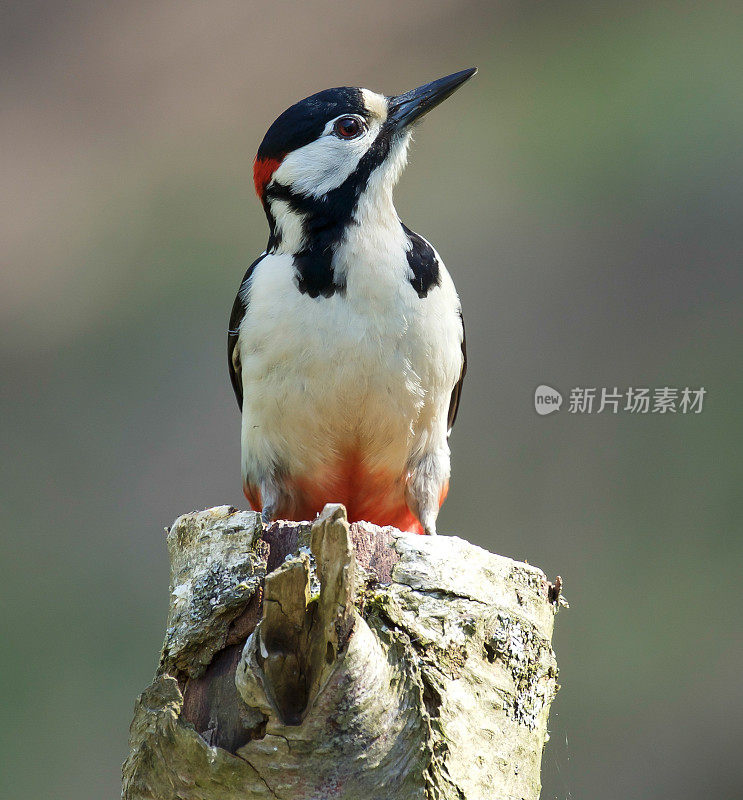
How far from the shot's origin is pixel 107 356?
9.45 m

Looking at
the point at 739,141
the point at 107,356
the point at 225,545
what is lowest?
the point at 107,356

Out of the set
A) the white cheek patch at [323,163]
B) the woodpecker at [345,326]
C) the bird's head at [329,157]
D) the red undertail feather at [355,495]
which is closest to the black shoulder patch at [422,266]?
the woodpecker at [345,326]

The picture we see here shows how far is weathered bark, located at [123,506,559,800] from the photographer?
2.59 meters

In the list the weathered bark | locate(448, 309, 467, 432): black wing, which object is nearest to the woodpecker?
locate(448, 309, 467, 432): black wing

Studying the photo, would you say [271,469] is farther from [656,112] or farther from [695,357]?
[656,112]

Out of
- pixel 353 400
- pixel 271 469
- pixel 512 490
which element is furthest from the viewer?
pixel 512 490

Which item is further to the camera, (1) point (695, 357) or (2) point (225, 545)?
(1) point (695, 357)

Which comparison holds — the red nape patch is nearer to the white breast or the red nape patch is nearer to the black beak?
the white breast

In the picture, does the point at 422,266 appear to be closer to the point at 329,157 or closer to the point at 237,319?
the point at 329,157

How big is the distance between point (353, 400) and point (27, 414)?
241 inches

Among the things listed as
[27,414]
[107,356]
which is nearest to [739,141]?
[107,356]

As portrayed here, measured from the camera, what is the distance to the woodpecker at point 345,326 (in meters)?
3.87

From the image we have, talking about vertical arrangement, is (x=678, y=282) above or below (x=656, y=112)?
below

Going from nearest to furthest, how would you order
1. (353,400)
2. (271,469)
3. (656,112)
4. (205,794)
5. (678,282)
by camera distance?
(205,794), (353,400), (271,469), (678,282), (656,112)
